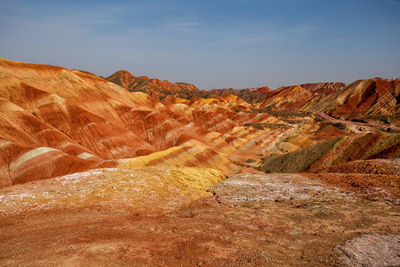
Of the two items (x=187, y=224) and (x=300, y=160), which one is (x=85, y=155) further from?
(x=300, y=160)

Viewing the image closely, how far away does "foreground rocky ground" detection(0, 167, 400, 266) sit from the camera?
10195 mm

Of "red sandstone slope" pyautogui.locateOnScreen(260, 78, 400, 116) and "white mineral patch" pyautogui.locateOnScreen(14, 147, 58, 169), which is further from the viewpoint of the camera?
"red sandstone slope" pyautogui.locateOnScreen(260, 78, 400, 116)

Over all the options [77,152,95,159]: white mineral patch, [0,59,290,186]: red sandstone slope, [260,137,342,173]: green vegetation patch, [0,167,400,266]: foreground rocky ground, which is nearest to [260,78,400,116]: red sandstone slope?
[0,59,290,186]: red sandstone slope

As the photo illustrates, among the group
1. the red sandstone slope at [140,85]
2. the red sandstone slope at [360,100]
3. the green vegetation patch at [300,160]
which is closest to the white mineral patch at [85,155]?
the green vegetation patch at [300,160]

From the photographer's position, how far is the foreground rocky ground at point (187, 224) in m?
10.2

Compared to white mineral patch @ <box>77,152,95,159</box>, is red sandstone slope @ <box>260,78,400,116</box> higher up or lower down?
higher up

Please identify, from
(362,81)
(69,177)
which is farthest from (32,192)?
(362,81)

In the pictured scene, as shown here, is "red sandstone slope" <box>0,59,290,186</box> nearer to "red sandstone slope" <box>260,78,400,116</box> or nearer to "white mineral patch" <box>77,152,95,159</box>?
"white mineral patch" <box>77,152,95,159</box>

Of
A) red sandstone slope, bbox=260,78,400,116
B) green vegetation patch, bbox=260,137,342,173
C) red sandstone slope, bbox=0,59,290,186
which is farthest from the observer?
red sandstone slope, bbox=260,78,400,116

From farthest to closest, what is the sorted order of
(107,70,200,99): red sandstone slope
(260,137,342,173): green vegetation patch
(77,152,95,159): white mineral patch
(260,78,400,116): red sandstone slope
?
1. (107,70,200,99): red sandstone slope
2. (260,78,400,116): red sandstone slope
3. (260,137,342,173): green vegetation patch
4. (77,152,95,159): white mineral patch

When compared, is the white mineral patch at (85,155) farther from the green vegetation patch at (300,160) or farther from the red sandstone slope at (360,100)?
the red sandstone slope at (360,100)

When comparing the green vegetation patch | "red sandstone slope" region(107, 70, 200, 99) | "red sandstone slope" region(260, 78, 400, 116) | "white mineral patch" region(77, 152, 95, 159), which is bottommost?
the green vegetation patch

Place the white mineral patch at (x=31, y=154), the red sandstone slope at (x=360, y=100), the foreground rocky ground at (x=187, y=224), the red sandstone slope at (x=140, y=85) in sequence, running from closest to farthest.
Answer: the foreground rocky ground at (x=187, y=224)
the white mineral patch at (x=31, y=154)
the red sandstone slope at (x=360, y=100)
the red sandstone slope at (x=140, y=85)

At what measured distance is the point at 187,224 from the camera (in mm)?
13836
